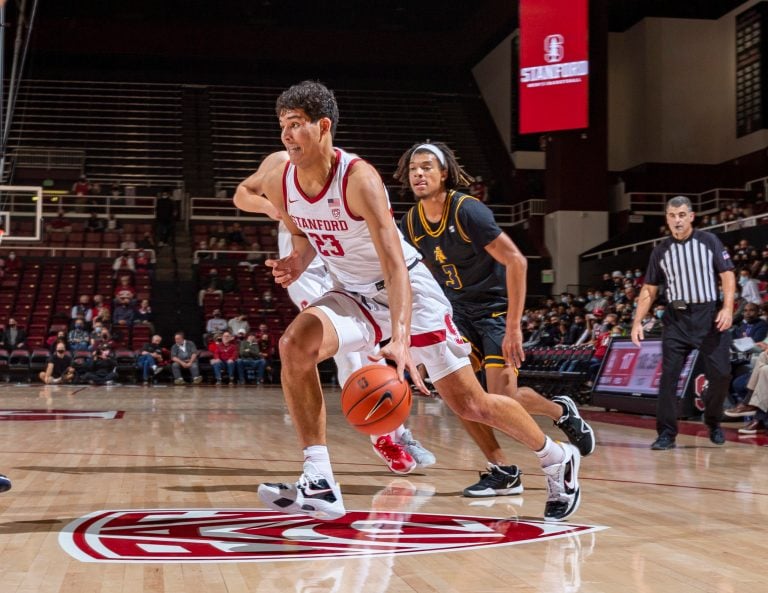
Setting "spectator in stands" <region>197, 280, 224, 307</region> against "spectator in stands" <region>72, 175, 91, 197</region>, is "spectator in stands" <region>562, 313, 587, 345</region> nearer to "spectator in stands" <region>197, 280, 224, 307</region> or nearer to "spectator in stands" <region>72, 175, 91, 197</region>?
"spectator in stands" <region>197, 280, 224, 307</region>

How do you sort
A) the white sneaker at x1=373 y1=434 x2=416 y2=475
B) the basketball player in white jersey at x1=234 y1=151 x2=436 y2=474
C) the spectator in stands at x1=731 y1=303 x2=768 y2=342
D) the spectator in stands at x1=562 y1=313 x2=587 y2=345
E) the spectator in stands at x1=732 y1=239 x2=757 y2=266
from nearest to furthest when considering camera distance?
the basketball player in white jersey at x1=234 y1=151 x2=436 y2=474 → the white sneaker at x1=373 y1=434 x2=416 y2=475 → the spectator in stands at x1=731 y1=303 x2=768 y2=342 → the spectator in stands at x1=732 y1=239 x2=757 y2=266 → the spectator in stands at x1=562 y1=313 x2=587 y2=345

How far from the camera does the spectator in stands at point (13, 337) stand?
18.3m

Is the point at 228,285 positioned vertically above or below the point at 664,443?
above

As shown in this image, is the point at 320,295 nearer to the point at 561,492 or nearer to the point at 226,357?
the point at 561,492

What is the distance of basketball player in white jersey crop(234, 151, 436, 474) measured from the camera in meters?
4.47

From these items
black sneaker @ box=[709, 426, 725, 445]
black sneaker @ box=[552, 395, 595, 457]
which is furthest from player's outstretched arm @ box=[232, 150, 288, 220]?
black sneaker @ box=[709, 426, 725, 445]

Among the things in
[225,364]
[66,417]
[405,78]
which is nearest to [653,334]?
[66,417]

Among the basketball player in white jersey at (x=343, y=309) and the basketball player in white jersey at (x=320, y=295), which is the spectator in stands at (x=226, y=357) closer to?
the basketball player in white jersey at (x=320, y=295)

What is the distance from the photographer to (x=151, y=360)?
18484 millimetres

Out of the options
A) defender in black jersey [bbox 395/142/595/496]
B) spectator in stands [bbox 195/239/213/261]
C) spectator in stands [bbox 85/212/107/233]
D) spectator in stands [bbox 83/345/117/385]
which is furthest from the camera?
spectator in stands [bbox 85/212/107/233]

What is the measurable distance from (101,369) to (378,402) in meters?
15.4

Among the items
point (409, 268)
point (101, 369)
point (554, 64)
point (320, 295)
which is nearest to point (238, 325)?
point (101, 369)

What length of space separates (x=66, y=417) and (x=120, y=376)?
9.62 m

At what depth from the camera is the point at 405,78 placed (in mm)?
29484
